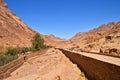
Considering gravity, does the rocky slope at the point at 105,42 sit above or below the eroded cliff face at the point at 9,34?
below

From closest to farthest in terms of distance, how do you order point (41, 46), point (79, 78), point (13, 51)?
point (79, 78)
point (13, 51)
point (41, 46)

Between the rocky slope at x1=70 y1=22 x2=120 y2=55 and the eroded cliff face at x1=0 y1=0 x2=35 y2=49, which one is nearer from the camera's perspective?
the rocky slope at x1=70 y1=22 x2=120 y2=55

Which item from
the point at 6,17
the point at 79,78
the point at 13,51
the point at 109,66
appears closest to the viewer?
A: the point at 109,66

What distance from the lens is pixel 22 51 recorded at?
2511 inches

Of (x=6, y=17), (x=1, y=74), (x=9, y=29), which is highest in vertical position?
(x=6, y=17)

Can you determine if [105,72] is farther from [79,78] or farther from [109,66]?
[79,78]

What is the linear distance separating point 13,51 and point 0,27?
35.4 metres

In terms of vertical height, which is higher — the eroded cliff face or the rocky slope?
the eroded cliff face

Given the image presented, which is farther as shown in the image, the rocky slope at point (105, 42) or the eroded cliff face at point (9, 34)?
the eroded cliff face at point (9, 34)

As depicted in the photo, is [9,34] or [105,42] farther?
[9,34]

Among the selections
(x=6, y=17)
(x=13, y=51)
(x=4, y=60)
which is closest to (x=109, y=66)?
(x=4, y=60)

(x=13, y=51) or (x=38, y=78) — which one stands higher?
(x=13, y=51)

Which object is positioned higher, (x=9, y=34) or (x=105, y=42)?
(x=9, y=34)

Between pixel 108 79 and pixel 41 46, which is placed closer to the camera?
pixel 108 79
